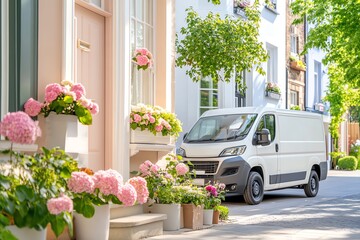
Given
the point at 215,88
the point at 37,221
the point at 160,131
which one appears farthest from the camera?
the point at 215,88

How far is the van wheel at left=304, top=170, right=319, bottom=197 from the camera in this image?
1864 centimetres

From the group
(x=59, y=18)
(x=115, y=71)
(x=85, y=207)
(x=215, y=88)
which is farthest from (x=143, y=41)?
(x=215, y=88)

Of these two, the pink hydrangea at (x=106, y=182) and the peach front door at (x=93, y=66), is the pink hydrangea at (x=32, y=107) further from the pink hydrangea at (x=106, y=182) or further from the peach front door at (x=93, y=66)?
the peach front door at (x=93, y=66)

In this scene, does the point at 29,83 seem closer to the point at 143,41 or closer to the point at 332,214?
the point at 143,41

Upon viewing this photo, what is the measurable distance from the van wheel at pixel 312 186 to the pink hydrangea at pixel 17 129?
13376 mm

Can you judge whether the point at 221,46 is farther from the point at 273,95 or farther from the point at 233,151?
the point at 273,95

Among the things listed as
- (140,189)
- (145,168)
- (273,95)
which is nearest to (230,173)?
(145,168)

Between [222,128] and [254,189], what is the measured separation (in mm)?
1554

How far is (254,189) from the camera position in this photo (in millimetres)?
16266

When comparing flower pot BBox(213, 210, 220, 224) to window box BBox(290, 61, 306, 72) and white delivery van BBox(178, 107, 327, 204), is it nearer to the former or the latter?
white delivery van BBox(178, 107, 327, 204)

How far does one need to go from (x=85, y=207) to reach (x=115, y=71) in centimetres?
343

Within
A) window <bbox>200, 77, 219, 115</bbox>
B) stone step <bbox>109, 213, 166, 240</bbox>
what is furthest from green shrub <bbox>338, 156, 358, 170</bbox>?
stone step <bbox>109, 213, 166, 240</bbox>

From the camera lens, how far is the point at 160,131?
11.0m

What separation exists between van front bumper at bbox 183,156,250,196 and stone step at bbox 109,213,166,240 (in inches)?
234
